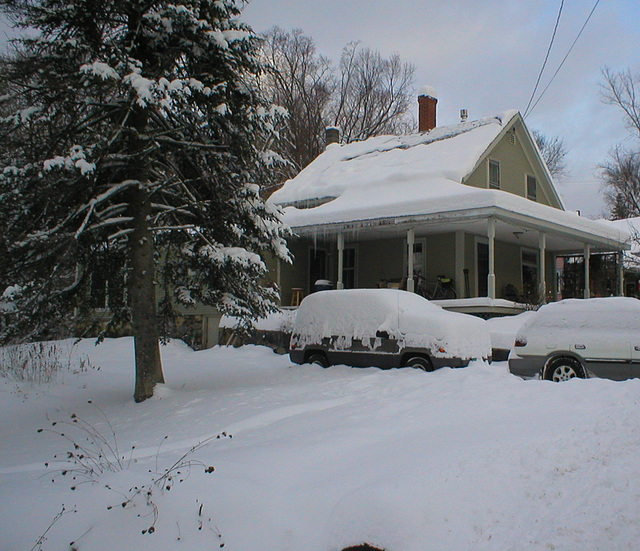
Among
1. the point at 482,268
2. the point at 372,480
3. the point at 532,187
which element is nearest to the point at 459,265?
the point at 482,268

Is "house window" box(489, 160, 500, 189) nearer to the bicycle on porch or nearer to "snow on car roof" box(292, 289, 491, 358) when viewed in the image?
the bicycle on porch

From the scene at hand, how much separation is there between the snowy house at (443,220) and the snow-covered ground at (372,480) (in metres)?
9.03

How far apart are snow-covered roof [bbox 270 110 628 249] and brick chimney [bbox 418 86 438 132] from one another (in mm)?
1669

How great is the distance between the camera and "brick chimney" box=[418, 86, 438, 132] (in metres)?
25.4

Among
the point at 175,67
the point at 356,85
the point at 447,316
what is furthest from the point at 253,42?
the point at 356,85

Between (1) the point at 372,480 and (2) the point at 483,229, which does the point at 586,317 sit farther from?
(2) the point at 483,229

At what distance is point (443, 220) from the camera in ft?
52.3

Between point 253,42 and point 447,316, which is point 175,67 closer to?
point 253,42

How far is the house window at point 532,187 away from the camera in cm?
2272

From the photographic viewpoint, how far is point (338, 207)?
1877cm

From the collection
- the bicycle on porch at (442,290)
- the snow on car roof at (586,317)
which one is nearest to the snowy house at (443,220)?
the bicycle on porch at (442,290)

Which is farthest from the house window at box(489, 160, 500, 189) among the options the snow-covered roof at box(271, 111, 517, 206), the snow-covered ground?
the snow-covered ground

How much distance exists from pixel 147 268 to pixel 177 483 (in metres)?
6.02

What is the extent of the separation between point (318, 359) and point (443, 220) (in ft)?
20.7
